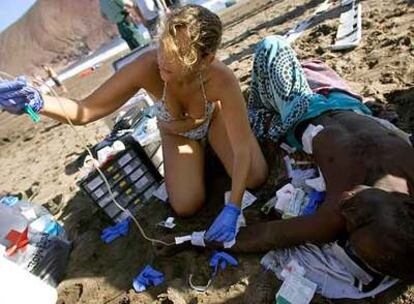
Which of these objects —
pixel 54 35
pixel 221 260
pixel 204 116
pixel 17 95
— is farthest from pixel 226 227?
pixel 54 35

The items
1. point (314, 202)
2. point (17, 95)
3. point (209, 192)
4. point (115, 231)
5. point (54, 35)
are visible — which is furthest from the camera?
point (54, 35)

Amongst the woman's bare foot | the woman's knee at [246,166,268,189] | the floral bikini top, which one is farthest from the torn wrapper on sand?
the floral bikini top

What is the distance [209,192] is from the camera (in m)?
2.76

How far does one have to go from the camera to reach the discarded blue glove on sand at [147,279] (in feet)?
7.07

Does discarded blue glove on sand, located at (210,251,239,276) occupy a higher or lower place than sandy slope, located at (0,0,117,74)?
higher

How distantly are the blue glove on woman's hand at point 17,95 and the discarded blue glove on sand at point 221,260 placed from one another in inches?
45.4

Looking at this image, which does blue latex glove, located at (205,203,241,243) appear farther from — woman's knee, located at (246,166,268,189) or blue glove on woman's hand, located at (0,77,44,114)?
blue glove on woman's hand, located at (0,77,44,114)

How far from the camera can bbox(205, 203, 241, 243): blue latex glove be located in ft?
6.91

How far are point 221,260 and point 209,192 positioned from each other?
2.26 feet

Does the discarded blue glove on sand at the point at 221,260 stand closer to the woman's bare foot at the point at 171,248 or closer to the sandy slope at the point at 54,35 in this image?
the woman's bare foot at the point at 171,248

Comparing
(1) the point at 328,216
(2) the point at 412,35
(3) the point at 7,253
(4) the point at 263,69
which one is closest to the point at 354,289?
(1) the point at 328,216

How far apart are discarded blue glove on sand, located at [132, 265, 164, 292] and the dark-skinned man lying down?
1.43ft

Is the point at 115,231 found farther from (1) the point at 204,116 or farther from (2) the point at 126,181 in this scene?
(1) the point at 204,116

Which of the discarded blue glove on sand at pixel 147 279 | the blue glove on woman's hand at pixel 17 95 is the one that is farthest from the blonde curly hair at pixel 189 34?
the discarded blue glove on sand at pixel 147 279
